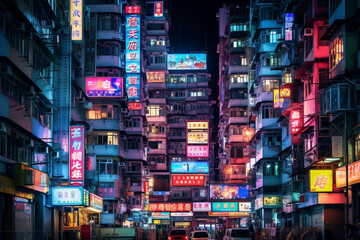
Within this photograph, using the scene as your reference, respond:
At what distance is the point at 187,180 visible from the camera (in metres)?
77.6

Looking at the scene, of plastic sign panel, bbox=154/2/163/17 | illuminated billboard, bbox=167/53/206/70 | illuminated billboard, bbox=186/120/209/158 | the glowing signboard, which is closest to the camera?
the glowing signboard

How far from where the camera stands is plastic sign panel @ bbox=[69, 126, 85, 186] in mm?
38625

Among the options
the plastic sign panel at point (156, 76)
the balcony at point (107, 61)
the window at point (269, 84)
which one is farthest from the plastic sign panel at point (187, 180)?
the plastic sign panel at point (156, 76)

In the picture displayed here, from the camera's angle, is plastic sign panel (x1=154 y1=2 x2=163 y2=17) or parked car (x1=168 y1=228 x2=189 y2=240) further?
plastic sign panel (x1=154 y1=2 x2=163 y2=17)

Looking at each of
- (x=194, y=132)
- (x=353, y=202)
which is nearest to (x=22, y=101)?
(x=353, y=202)

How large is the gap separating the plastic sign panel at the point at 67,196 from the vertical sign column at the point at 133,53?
31.5 meters

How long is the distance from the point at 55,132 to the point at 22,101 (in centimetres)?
859

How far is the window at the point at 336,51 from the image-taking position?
32.2 metres

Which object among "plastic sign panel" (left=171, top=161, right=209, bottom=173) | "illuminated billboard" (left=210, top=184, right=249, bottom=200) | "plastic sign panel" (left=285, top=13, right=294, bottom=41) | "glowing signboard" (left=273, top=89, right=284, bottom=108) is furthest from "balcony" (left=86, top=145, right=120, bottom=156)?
"plastic sign panel" (left=285, top=13, right=294, bottom=41)

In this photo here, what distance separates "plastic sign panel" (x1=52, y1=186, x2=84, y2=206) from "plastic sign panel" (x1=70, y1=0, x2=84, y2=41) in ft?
35.9

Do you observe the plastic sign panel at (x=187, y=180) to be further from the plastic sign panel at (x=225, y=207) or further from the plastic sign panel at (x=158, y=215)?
the plastic sign panel at (x=158, y=215)

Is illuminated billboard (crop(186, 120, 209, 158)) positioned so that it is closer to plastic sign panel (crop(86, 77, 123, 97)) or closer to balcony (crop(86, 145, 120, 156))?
balcony (crop(86, 145, 120, 156))

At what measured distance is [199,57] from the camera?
12488 centimetres

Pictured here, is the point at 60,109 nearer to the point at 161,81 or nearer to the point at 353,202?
the point at 353,202
